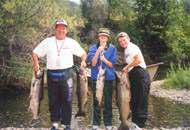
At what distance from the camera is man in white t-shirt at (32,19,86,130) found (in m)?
9.87

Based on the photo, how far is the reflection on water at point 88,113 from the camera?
1542 cm

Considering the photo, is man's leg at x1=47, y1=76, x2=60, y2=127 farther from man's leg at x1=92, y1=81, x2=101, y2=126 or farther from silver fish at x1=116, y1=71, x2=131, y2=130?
silver fish at x1=116, y1=71, x2=131, y2=130

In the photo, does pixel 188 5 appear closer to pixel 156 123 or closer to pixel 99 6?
pixel 99 6

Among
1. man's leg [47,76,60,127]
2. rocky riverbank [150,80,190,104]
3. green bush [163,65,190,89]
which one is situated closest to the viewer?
man's leg [47,76,60,127]

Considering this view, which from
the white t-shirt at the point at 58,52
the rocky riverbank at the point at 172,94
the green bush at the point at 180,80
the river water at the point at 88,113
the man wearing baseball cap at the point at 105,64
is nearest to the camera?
the white t-shirt at the point at 58,52

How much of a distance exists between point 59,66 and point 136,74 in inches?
60.6

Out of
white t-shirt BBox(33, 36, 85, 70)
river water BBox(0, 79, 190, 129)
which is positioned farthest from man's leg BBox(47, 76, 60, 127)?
river water BBox(0, 79, 190, 129)

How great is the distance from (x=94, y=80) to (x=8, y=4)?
12.5 m

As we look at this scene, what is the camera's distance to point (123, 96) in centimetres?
1025

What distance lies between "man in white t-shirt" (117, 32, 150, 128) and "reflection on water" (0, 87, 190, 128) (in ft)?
15.6

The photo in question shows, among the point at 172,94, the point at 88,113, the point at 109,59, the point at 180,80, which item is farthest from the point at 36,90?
the point at 180,80

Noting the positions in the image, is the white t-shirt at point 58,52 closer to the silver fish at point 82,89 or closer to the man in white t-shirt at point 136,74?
the silver fish at point 82,89

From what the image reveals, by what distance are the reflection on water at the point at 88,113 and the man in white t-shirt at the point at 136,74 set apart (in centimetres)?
477

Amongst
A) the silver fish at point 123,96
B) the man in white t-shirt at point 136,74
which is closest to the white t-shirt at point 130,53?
the man in white t-shirt at point 136,74
